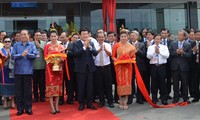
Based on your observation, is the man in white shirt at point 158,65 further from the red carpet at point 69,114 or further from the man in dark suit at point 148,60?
the red carpet at point 69,114

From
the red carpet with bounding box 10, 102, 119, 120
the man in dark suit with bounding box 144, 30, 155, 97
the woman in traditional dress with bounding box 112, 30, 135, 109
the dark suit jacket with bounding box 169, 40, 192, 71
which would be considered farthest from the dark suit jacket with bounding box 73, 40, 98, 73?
the dark suit jacket with bounding box 169, 40, 192, 71


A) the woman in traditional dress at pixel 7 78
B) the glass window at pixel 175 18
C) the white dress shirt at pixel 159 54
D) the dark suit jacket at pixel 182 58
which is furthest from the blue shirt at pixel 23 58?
the glass window at pixel 175 18

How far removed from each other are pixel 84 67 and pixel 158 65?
1.70m

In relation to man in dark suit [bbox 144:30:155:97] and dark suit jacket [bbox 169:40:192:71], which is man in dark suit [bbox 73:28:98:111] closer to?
man in dark suit [bbox 144:30:155:97]

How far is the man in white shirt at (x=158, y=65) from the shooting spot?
6918 mm

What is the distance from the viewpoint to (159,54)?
6.94m

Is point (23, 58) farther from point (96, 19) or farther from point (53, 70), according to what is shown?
point (96, 19)

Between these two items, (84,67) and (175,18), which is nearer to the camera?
(84,67)

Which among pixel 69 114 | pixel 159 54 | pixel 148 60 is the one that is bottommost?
pixel 69 114

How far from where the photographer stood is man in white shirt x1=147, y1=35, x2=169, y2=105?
6.92 m

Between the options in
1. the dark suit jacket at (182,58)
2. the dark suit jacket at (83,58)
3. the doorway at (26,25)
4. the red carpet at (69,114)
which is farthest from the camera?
the doorway at (26,25)

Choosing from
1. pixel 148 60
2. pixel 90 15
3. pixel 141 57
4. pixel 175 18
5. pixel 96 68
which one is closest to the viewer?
pixel 96 68

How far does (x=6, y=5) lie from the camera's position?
13.6 metres

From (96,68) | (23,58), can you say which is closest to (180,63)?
(96,68)
